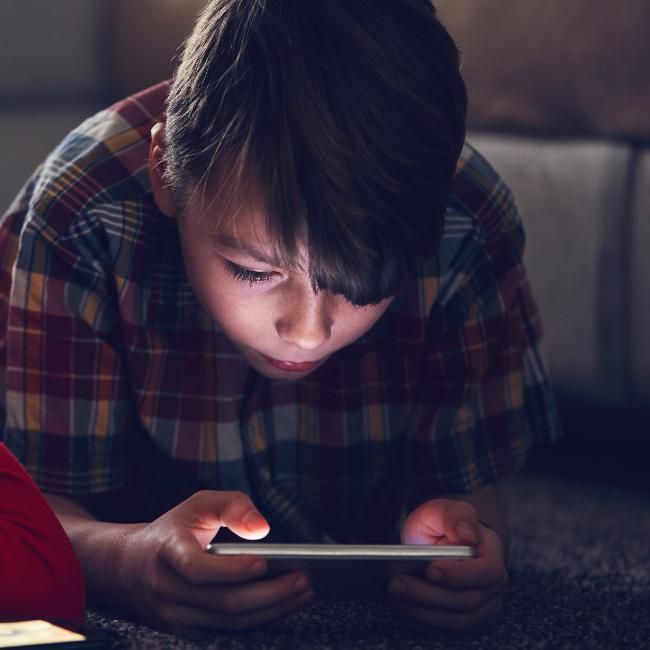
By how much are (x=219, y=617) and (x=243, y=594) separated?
23mm

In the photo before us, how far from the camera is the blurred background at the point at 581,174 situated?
1.11 meters

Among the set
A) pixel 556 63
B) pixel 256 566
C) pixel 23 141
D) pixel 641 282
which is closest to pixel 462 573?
pixel 256 566

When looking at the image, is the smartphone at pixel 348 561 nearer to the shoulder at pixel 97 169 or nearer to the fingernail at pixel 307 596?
the fingernail at pixel 307 596

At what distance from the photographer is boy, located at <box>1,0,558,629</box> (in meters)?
0.64

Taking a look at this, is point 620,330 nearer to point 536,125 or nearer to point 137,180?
point 536,125

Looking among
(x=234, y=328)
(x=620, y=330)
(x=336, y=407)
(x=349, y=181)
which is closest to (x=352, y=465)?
(x=336, y=407)

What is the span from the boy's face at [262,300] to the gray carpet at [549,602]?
155 millimetres

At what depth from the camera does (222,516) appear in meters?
0.64

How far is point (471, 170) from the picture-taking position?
848mm

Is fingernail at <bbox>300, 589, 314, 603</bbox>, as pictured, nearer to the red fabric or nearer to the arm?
the arm

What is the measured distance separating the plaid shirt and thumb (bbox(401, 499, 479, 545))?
0.13m

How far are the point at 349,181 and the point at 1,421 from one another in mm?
314

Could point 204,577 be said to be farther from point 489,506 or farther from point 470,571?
point 489,506

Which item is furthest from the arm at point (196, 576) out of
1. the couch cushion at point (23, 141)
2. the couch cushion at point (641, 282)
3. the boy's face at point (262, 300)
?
the couch cushion at point (23, 141)
